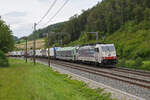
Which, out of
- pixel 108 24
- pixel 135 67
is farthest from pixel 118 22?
pixel 135 67

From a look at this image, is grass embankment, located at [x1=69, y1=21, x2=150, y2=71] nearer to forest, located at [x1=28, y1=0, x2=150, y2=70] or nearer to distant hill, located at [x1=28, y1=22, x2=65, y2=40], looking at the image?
forest, located at [x1=28, y1=0, x2=150, y2=70]

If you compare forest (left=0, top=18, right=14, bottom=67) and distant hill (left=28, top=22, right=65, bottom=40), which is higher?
distant hill (left=28, top=22, right=65, bottom=40)

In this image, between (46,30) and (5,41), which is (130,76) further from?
(46,30)

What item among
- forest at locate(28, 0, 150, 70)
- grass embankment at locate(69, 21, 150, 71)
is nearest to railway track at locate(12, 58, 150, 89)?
grass embankment at locate(69, 21, 150, 71)

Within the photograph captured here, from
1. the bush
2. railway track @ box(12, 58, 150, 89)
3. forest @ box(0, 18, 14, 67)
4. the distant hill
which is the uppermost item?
the distant hill

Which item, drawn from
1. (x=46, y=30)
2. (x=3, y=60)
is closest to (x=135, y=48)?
(x=3, y=60)

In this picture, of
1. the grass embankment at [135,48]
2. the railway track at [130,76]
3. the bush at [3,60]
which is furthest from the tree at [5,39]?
the railway track at [130,76]

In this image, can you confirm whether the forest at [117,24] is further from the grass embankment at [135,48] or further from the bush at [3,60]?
the bush at [3,60]

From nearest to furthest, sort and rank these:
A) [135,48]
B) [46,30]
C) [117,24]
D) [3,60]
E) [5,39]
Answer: [3,60]
[5,39]
[135,48]
[117,24]
[46,30]

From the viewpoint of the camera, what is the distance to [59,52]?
2172 inches

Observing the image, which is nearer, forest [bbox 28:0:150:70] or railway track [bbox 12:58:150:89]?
railway track [bbox 12:58:150:89]

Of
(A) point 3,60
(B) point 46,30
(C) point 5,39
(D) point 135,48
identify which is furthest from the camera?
(B) point 46,30

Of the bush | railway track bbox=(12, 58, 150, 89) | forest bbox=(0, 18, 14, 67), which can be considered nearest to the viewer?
railway track bbox=(12, 58, 150, 89)

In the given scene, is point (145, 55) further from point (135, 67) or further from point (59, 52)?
point (59, 52)
